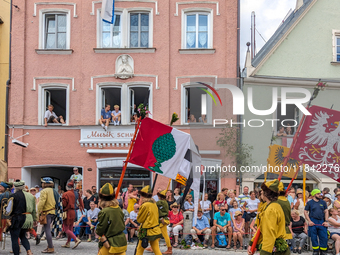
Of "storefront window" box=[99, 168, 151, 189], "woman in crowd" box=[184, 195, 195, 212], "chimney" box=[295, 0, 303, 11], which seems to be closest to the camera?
"woman in crowd" box=[184, 195, 195, 212]

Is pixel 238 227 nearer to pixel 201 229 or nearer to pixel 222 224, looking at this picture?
pixel 222 224

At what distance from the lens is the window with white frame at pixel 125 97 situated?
19.0 meters

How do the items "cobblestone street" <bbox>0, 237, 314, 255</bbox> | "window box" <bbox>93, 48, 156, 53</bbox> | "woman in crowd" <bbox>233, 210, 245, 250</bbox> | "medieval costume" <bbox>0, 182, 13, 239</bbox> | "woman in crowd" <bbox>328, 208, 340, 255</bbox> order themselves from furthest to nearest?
"window box" <bbox>93, 48, 156, 53</bbox> → "woman in crowd" <bbox>233, 210, 245, 250</bbox> → "woman in crowd" <bbox>328, 208, 340, 255</bbox> → "cobblestone street" <bbox>0, 237, 314, 255</bbox> → "medieval costume" <bbox>0, 182, 13, 239</bbox>

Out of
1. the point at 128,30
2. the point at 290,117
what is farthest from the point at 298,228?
the point at 128,30

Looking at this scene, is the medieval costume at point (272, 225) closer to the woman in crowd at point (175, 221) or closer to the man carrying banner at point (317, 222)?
the man carrying banner at point (317, 222)

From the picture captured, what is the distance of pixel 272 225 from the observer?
6.66 metres

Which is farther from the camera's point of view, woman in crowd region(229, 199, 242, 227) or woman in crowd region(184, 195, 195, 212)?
woman in crowd region(184, 195, 195, 212)

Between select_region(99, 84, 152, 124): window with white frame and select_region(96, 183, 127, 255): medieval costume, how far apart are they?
11.2 meters

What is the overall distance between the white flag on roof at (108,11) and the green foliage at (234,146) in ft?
20.8

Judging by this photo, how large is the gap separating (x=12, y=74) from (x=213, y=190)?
9873mm

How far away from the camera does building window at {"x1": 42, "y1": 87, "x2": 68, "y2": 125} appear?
19.5 meters

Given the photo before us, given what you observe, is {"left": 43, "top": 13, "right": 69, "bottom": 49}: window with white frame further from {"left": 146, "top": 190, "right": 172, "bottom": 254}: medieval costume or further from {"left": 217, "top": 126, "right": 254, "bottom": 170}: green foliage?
{"left": 146, "top": 190, "right": 172, "bottom": 254}: medieval costume

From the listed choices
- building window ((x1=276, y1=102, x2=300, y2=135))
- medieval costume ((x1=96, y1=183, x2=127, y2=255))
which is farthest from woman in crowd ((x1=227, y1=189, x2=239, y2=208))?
medieval costume ((x1=96, y1=183, x2=127, y2=255))

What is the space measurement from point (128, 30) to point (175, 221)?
927cm
